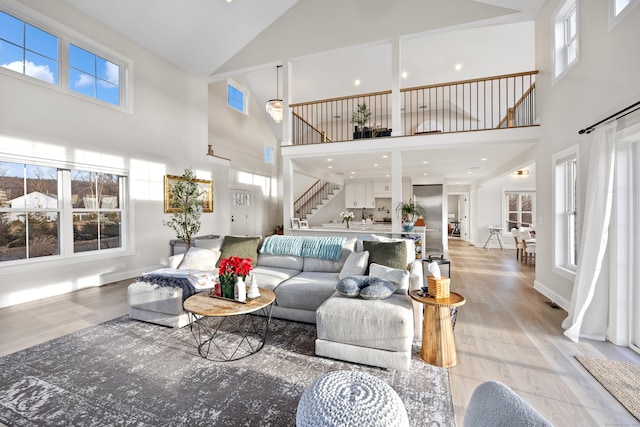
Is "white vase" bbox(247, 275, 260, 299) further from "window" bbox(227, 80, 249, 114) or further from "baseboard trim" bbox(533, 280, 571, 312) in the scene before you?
"window" bbox(227, 80, 249, 114)

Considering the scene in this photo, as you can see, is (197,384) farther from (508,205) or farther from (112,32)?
(508,205)

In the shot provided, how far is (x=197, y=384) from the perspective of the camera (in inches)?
84.5

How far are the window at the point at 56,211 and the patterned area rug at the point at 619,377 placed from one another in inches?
259

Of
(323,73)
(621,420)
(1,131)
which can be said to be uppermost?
(323,73)

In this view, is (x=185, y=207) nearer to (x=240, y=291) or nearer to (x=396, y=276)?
(x=240, y=291)

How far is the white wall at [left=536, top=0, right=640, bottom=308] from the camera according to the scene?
2645mm

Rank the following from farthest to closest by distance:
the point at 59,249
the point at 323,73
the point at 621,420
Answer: the point at 323,73, the point at 59,249, the point at 621,420

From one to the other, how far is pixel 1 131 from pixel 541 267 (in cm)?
795

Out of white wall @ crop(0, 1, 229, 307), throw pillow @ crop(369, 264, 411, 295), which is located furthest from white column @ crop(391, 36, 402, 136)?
white wall @ crop(0, 1, 229, 307)

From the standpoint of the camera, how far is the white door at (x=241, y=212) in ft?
29.3

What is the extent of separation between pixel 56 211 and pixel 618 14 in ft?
23.9

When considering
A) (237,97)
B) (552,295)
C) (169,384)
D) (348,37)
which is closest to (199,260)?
(169,384)

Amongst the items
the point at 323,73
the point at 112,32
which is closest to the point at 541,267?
the point at 323,73

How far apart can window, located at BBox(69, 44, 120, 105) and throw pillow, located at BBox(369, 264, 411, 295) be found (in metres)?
5.45
